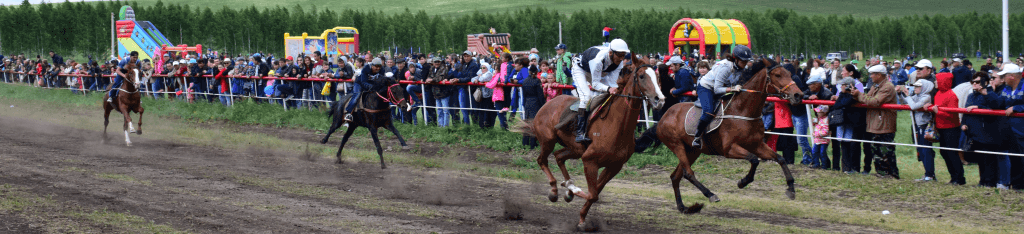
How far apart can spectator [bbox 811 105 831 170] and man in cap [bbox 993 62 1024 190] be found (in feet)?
7.38

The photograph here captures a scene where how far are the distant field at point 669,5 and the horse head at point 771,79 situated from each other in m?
158

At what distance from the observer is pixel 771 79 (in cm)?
914

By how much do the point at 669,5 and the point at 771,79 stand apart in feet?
552

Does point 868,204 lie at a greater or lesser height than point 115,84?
lesser

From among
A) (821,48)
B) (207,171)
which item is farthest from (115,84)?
(821,48)

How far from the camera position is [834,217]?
353 inches

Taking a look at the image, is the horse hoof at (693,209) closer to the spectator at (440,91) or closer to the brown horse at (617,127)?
the brown horse at (617,127)

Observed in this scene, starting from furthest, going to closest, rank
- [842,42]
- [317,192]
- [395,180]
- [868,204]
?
[842,42]
[395,180]
[317,192]
[868,204]

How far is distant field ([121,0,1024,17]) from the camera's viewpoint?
168125 mm

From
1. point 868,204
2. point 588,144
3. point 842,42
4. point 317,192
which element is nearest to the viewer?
point 588,144

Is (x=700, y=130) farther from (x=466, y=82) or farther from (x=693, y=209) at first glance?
(x=466, y=82)

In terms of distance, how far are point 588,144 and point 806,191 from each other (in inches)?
143

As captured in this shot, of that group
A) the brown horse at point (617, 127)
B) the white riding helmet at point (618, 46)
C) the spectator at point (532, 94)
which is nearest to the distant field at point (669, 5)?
the spectator at point (532, 94)

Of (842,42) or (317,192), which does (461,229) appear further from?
(842,42)
